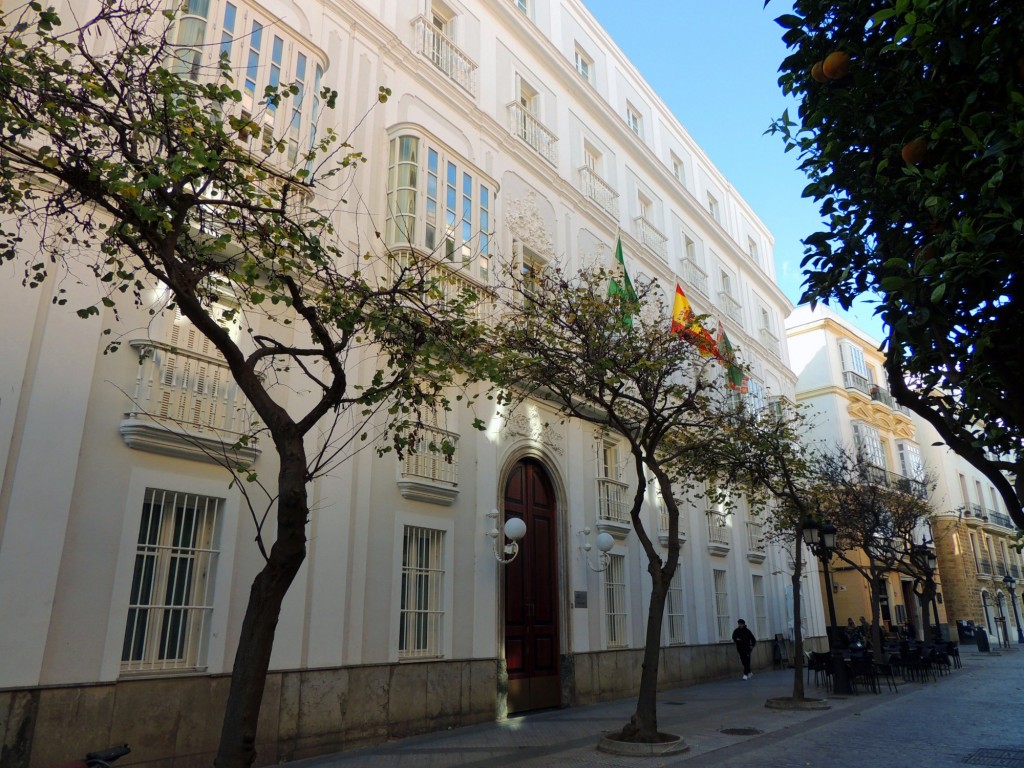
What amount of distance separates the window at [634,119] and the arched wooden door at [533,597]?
40.3ft

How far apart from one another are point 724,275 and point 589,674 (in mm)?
16193

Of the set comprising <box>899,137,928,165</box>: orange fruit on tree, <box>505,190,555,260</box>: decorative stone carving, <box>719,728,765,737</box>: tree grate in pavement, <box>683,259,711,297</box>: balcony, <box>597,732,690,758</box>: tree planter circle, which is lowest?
<box>719,728,765,737</box>: tree grate in pavement

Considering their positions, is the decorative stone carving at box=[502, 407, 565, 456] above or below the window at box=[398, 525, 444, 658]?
above

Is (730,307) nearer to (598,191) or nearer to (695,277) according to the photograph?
(695,277)

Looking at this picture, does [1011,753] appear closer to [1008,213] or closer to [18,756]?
[1008,213]

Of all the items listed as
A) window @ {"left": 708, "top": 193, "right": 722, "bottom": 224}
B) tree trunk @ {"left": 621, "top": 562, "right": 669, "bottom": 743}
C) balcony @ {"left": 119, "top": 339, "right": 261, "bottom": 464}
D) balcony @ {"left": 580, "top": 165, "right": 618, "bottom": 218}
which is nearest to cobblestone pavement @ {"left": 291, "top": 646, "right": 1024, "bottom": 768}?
tree trunk @ {"left": 621, "top": 562, "right": 669, "bottom": 743}

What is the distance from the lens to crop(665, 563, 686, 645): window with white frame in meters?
18.2

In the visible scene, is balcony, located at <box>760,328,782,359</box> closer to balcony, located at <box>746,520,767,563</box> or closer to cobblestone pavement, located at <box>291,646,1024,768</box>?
balcony, located at <box>746,520,767,563</box>

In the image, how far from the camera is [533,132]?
17.0 m

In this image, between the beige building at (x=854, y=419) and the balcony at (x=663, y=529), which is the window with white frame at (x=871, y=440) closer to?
the beige building at (x=854, y=419)

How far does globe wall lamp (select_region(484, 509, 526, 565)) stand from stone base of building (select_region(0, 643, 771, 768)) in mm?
1792

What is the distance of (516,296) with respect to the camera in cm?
1434

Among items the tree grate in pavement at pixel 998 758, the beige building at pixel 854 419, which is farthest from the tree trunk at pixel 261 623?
the beige building at pixel 854 419

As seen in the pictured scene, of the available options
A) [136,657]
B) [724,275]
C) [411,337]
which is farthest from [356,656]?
[724,275]
